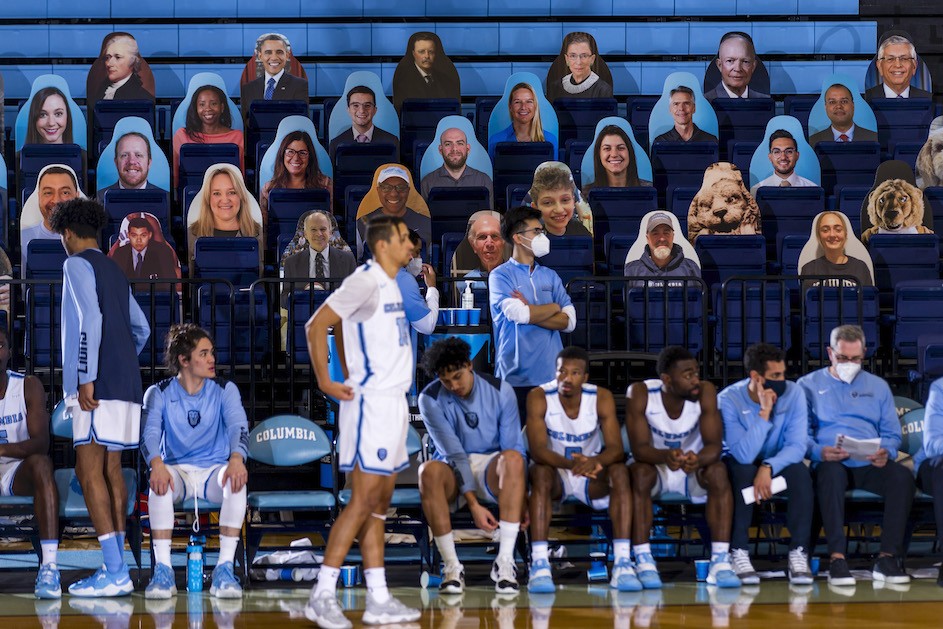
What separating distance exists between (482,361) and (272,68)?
12.7 feet

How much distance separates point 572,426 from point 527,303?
0.64 m

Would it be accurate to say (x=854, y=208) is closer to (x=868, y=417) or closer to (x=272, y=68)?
(x=868, y=417)

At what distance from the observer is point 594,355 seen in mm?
6621

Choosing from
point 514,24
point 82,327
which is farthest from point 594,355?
point 514,24

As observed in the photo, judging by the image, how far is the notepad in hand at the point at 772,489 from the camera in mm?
5770

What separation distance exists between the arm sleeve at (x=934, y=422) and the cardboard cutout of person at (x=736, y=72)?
435 cm

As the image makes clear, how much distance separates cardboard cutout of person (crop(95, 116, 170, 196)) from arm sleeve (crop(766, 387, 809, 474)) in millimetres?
4463

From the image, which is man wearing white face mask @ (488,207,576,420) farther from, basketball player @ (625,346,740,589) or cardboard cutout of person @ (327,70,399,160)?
cardboard cutout of person @ (327,70,399,160)

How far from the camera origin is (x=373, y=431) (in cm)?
488

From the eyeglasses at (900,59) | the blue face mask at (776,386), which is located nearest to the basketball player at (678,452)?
the blue face mask at (776,386)

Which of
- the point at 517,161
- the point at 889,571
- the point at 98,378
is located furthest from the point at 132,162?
the point at 889,571

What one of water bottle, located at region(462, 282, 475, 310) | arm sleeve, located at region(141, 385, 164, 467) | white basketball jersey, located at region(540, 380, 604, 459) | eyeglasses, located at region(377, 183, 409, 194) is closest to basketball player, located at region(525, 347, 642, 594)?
white basketball jersey, located at region(540, 380, 604, 459)

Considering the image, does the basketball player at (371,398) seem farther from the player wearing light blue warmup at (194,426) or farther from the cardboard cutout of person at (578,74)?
the cardboard cutout of person at (578,74)

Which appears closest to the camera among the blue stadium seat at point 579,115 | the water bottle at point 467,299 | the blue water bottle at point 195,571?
the blue water bottle at point 195,571
